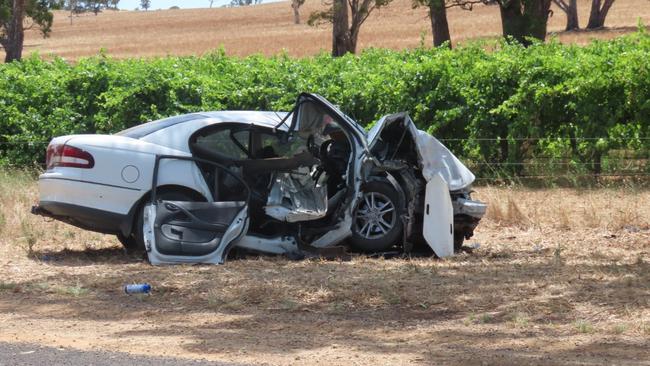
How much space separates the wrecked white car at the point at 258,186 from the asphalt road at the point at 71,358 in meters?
3.17

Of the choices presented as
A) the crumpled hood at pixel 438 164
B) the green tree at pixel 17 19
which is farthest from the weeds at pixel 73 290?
the green tree at pixel 17 19

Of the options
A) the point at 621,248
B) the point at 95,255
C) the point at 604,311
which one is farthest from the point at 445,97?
the point at 604,311

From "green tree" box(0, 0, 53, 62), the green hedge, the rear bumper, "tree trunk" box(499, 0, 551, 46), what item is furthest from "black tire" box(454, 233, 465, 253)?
"green tree" box(0, 0, 53, 62)

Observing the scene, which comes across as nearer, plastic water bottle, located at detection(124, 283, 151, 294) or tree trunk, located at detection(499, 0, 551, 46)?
plastic water bottle, located at detection(124, 283, 151, 294)

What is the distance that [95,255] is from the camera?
38.8ft

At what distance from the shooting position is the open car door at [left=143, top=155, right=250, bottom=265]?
35.1ft

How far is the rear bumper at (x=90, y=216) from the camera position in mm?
10875

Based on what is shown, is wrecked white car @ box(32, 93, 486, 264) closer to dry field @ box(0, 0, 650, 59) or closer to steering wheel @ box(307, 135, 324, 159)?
steering wheel @ box(307, 135, 324, 159)

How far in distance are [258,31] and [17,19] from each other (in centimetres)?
4771

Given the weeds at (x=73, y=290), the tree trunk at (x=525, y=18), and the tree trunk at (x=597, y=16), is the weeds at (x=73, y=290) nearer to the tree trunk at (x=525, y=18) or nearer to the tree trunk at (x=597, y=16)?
the tree trunk at (x=525, y=18)

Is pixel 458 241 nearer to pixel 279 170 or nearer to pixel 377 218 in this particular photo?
pixel 377 218

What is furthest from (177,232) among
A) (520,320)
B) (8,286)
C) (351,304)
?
(520,320)

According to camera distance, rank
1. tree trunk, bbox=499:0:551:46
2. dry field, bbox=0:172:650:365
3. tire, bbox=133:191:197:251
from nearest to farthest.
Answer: dry field, bbox=0:172:650:365
tire, bbox=133:191:197:251
tree trunk, bbox=499:0:551:46

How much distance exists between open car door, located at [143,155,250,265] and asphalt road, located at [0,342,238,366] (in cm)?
308
